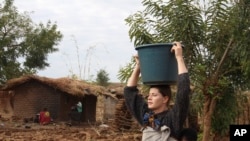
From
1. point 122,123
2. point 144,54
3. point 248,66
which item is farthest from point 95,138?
point 144,54

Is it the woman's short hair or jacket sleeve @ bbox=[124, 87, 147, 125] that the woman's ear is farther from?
jacket sleeve @ bbox=[124, 87, 147, 125]

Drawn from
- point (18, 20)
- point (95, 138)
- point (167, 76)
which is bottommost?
point (95, 138)

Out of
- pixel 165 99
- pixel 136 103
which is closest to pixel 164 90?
pixel 165 99

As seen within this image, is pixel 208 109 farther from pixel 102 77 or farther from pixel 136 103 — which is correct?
pixel 102 77

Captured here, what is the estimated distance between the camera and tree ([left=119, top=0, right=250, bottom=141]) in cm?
537

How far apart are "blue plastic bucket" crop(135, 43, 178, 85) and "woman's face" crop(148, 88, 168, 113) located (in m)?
0.22

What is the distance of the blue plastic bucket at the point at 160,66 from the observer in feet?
9.18

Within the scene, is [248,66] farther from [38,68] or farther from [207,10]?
[38,68]

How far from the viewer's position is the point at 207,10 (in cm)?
577

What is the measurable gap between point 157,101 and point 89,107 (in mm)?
19401

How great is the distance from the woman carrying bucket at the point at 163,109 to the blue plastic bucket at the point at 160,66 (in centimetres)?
6

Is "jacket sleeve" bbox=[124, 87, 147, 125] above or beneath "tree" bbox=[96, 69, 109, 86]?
beneath

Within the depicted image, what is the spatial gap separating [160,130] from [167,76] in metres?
0.43

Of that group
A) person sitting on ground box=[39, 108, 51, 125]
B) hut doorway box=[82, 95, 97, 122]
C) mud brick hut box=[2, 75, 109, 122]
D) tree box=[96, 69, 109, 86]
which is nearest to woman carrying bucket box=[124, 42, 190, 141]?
person sitting on ground box=[39, 108, 51, 125]
